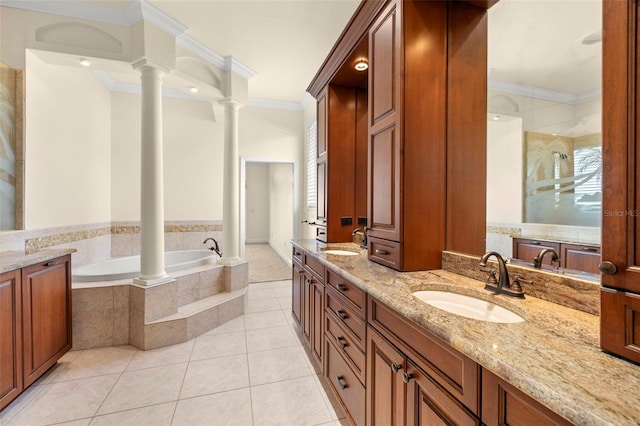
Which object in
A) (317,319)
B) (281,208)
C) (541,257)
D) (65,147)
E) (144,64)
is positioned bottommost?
(317,319)

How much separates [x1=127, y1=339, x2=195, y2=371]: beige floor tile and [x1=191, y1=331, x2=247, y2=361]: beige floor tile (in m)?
0.07

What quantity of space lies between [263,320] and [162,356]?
1.01 metres

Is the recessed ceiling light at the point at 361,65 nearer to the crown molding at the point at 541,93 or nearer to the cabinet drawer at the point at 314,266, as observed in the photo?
the crown molding at the point at 541,93

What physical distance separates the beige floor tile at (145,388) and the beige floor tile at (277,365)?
0.53 meters

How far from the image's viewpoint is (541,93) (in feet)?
4.04

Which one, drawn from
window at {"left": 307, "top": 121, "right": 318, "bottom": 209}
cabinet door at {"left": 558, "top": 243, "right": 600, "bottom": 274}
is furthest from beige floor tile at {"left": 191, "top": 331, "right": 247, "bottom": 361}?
cabinet door at {"left": 558, "top": 243, "right": 600, "bottom": 274}

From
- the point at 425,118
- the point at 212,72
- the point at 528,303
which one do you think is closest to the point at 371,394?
the point at 528,303

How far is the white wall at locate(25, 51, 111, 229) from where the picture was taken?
95.7 inches

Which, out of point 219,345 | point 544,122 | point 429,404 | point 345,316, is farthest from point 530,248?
point 219,345

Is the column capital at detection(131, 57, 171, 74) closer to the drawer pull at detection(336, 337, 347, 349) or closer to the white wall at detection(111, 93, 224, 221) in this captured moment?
the white wall at detection(111, 93, 224, 221)

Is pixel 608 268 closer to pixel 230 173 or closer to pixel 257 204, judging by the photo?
pixel 230 173

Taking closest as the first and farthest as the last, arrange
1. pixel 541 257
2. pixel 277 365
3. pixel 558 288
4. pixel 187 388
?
1. pixel 558 288
2. pixel 541 257
3. pixel 187 388
4. pixel 277 365

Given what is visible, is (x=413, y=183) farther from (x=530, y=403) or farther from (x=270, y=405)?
(x=270, y=405)

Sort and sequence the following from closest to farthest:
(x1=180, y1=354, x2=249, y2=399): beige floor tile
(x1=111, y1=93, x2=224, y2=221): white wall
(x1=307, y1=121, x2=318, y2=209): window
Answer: (x1=180, y1=354, x2=249, y2=399): beige floor tile → (x1=111, y1=93, x2=224, y2=221): white wall → (x1=307, y1=121, x2=318, y2=209): window
